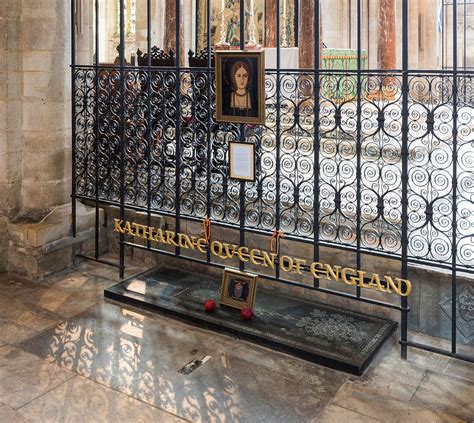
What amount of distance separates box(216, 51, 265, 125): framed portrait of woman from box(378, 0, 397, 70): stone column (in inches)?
416

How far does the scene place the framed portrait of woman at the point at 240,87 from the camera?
448 centimetres

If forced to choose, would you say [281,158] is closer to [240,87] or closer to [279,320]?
[240,87]

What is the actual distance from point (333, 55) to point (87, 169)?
748 centimetres

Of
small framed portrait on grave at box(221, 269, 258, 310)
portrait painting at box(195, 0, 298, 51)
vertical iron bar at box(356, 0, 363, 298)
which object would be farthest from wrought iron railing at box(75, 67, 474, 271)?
portrait painting at box(195, 0, 298, 51)

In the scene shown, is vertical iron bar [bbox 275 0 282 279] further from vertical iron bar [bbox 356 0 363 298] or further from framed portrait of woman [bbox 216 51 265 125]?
vertical iron bar [bbox 356 0 363 298]

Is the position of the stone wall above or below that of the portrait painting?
below

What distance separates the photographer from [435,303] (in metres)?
4.38

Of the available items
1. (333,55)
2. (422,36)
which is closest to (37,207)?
(333,55)

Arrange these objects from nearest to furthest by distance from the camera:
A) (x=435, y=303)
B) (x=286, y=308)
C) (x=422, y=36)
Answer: (x=435, y=303) < (x=286, y=308) < (x=422, y=36)

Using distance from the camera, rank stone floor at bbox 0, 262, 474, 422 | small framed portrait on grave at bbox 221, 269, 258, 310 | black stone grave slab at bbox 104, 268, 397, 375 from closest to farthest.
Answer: stone floor at bbox 0, 262, 474, 422
black stone grave slab at bbox 104, 268, 397, 375
small framed portrait on grave at bbox 221, 269, 258, 310

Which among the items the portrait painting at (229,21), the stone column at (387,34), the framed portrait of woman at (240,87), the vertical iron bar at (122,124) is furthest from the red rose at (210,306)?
the portrait painting at (229,21)

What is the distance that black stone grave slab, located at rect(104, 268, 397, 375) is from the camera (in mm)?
4121

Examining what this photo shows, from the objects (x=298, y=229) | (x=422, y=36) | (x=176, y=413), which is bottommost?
(x=176, y=413)

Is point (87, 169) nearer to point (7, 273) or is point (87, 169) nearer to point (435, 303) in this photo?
point (7, 273)
